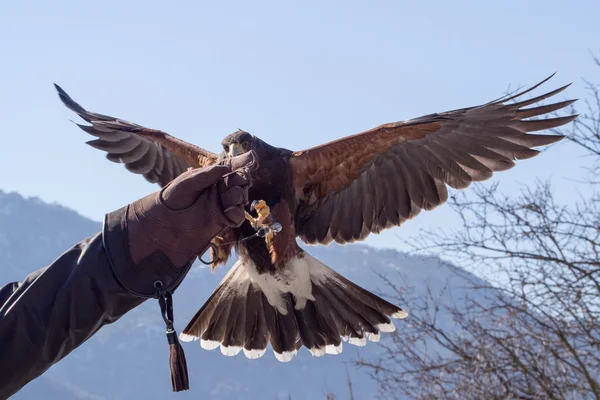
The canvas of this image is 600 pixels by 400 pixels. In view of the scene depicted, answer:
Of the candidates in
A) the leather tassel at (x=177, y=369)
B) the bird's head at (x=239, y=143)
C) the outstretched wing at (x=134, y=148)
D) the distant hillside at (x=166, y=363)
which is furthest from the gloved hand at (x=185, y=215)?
the distant hillside at (x=166, y=363)

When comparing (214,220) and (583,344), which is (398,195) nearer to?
(583,344)

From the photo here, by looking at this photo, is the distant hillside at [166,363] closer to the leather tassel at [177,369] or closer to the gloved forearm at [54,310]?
the leather tassel at [177,369]

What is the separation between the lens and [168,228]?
94.2 inches

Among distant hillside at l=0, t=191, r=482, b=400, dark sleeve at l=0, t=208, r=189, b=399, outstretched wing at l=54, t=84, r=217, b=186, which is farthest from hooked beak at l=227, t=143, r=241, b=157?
distant hillside at l=0, t=191, r=482, b=400

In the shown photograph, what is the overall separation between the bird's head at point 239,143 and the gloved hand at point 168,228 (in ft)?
12.6

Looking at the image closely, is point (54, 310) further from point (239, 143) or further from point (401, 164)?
point (401, 164)

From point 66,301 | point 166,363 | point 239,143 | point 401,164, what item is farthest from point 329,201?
point 166,363

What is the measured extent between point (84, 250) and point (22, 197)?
186442 mm

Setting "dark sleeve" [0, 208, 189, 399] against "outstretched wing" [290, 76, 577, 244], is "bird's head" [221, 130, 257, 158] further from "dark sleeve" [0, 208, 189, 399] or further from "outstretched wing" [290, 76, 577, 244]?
"dark sleeve" [0, 208, 189, 399]

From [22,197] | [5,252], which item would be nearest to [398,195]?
[5,252]

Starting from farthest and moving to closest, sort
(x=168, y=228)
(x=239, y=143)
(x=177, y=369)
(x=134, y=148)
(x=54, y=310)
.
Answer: (x=134, y=148) → (x=239, y=143) → (x=177, y=369) → (x=168, y=228) → (x=54, y=310)

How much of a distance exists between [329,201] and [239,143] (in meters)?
1.07

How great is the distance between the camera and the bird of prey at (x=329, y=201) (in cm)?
661

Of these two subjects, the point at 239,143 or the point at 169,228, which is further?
the point at 239,143
